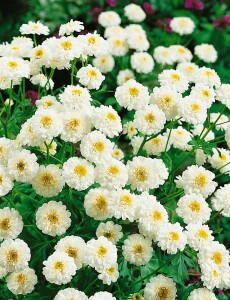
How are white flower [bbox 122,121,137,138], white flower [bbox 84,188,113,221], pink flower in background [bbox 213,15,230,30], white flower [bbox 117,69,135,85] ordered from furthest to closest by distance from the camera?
pink flower in background [bbox 213,15,230,30] → white flower [bbox 117,69,135,85] → white flower [bbox 122,121,137,138] → white flower [bbox 84,188,113,221]

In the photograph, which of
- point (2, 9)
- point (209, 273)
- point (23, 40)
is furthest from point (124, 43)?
Result: point (209, 273)

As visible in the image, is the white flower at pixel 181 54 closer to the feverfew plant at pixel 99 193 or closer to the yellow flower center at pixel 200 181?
the feverfew plant at pixel 99 193

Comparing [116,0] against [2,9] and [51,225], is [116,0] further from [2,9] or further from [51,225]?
[51,225]

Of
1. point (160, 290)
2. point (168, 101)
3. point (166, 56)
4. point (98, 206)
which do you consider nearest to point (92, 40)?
point (168, 101)

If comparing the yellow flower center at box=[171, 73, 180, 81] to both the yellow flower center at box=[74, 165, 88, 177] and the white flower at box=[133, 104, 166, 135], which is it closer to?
the white flower at box=[133, 104, 166, 135]

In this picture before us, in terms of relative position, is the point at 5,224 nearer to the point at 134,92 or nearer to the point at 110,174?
the point at 110,174

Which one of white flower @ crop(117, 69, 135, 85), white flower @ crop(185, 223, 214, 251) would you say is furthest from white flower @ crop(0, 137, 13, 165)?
white flower @ crop(117, 69, 135, 85)
